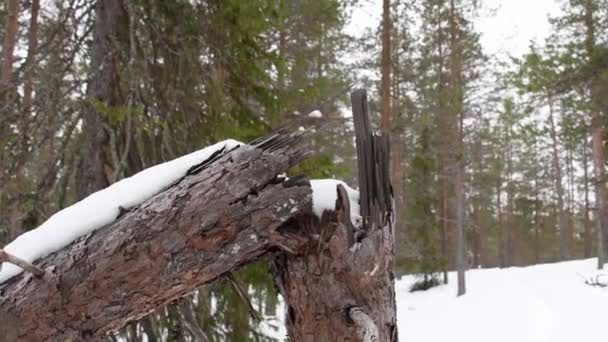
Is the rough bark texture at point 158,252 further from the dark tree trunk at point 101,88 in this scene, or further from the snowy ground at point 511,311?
the snowy ground at point 511,311

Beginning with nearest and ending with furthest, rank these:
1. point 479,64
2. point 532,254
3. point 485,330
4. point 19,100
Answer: point 19,100, point 485,330, point 479,64, point 532,254

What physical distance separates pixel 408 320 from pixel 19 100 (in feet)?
35.2

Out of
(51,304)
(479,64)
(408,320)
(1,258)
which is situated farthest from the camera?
(479,64)

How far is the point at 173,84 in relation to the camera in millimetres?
4305

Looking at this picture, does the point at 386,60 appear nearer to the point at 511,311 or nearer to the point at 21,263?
the point at 511,311

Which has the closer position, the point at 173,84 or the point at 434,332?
the point at 173,84

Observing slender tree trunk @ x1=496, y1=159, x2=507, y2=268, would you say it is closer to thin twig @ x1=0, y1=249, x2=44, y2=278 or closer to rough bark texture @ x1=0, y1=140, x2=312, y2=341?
rough bark texture @ x1=0, y1=140, x2=312, y2=341

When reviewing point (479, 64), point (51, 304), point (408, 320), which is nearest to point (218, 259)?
point (51, 304)

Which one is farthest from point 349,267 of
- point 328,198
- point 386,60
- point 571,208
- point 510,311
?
point 571,208

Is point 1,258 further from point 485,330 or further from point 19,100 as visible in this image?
point 485,330

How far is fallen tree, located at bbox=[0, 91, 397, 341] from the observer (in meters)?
1.67

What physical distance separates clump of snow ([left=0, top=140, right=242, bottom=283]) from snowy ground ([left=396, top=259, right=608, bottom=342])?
819 cm

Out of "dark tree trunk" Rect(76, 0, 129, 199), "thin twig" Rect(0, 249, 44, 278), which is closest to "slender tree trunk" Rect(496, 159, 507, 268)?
"dark tree trunk" Rect(76, 0, 129, 199)

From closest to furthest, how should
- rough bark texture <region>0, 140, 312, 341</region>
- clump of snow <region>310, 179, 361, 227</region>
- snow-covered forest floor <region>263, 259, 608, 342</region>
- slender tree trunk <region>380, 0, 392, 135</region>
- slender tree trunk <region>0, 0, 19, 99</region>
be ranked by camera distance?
rough bark texture <region>0, 140, 312, 341</region> < clump of snow <region>310, 179, 361, 227</region> < slender tree trunk <region>0, 0, 19, 99</region> < snow-covered forest floor <region>263, 259, 608, 342</region> < slender tree trunk <region>380, 0, 392, 135</region>
